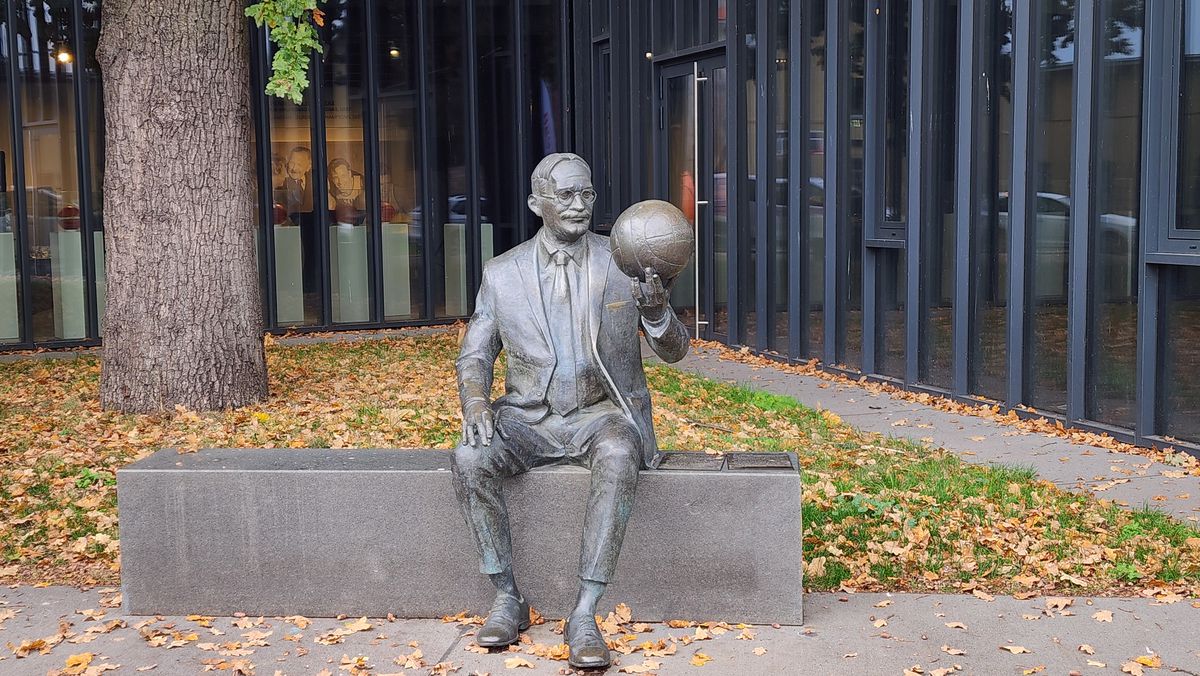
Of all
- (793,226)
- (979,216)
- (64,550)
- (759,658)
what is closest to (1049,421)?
(979,216)

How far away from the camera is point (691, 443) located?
9.15m

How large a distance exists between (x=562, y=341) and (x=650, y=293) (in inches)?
22.4

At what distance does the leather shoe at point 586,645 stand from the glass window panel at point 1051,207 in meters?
5.92

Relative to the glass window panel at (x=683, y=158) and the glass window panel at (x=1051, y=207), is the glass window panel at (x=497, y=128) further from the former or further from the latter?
the glass window panel at (x=1051, y=207)

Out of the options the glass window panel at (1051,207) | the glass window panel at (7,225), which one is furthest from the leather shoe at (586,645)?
the glass window panel at (7,225)

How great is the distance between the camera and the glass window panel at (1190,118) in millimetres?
8602

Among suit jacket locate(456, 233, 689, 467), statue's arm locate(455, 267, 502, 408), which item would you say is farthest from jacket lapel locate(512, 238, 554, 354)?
statue's arm locate(455, 267, 502, 408)

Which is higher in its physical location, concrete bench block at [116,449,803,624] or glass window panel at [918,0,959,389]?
glass window panel at [918,0,959,389]

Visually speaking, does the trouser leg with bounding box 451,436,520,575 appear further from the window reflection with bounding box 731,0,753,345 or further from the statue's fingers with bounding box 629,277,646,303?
the window reflection with bounding box 731,0,753,345

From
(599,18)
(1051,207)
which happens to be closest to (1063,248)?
(1051,207)

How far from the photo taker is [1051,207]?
9945 millimetres

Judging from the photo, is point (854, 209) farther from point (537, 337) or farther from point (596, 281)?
point (537, 337)

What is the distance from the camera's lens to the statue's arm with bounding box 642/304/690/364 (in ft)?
17.4

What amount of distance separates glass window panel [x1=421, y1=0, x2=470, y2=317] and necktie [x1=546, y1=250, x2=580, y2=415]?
1208 cm
